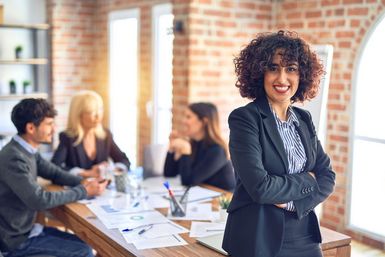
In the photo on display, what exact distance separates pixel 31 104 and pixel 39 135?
0.17 metres

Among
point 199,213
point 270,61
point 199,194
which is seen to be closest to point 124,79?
point 199,194

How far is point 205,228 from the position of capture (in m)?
2.29

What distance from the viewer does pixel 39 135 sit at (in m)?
2.67

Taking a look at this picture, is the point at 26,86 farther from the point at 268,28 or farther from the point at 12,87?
the point at 268,28

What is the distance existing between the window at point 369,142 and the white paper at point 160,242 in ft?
7.76

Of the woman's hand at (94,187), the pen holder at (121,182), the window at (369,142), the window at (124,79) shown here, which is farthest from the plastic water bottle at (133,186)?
the window at (124,79)

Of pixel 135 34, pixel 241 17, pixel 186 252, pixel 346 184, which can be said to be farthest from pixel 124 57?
pixel 186 252

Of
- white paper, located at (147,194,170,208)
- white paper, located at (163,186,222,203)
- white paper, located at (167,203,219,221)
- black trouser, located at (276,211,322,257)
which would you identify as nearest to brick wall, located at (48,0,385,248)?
white paper, located at (163,186,222,203)

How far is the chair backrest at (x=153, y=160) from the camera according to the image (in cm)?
367

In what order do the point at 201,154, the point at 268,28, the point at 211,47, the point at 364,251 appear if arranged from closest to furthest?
1. the point at 201,154
2. the point at 364,251
3. the point at 211,47
4. the point at 268,28

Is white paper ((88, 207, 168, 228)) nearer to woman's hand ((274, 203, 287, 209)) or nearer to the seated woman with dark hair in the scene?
the seated woman with dark hair

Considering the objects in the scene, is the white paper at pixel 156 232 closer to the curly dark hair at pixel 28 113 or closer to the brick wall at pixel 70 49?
the curly dark hair at pixel 28 113

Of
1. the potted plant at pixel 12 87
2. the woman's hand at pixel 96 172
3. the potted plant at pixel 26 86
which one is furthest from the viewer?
the potted plant at pixel 26 86

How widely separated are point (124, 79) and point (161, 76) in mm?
797
